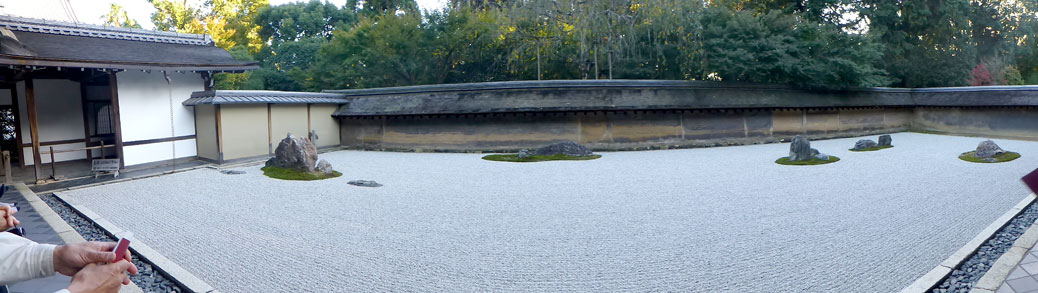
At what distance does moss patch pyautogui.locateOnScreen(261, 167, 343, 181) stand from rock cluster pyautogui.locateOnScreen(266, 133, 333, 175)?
0.08 meters

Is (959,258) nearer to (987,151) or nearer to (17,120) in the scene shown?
(987,151)

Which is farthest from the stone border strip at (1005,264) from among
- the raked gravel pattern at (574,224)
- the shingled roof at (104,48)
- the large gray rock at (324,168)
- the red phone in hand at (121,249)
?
the shingled roof at (104,48)

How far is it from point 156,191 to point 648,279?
844 cm

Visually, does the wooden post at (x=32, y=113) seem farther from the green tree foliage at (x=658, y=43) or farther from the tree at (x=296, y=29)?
the tree at (x=296, y=29)

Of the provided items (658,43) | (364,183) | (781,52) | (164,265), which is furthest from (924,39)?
(164,265)

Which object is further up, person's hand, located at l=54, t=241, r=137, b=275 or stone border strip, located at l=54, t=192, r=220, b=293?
person's hand, located at l=54, t=241, r=137, b=275

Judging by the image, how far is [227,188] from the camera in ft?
30.5

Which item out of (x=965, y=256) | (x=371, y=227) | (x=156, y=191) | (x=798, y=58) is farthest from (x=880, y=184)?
(x=156, y=191)

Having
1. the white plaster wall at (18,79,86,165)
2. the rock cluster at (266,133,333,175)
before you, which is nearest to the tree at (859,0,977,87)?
the rock cluster at (266,133,333,175)

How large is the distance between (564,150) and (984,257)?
915 centimetres

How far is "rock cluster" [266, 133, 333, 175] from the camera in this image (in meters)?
10.5

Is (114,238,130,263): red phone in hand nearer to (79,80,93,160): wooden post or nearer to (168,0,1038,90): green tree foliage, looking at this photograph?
(79,80,93,160): wooden post

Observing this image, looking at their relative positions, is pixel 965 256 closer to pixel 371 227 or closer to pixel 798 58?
pixel 371 227

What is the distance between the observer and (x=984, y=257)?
5027 mm
